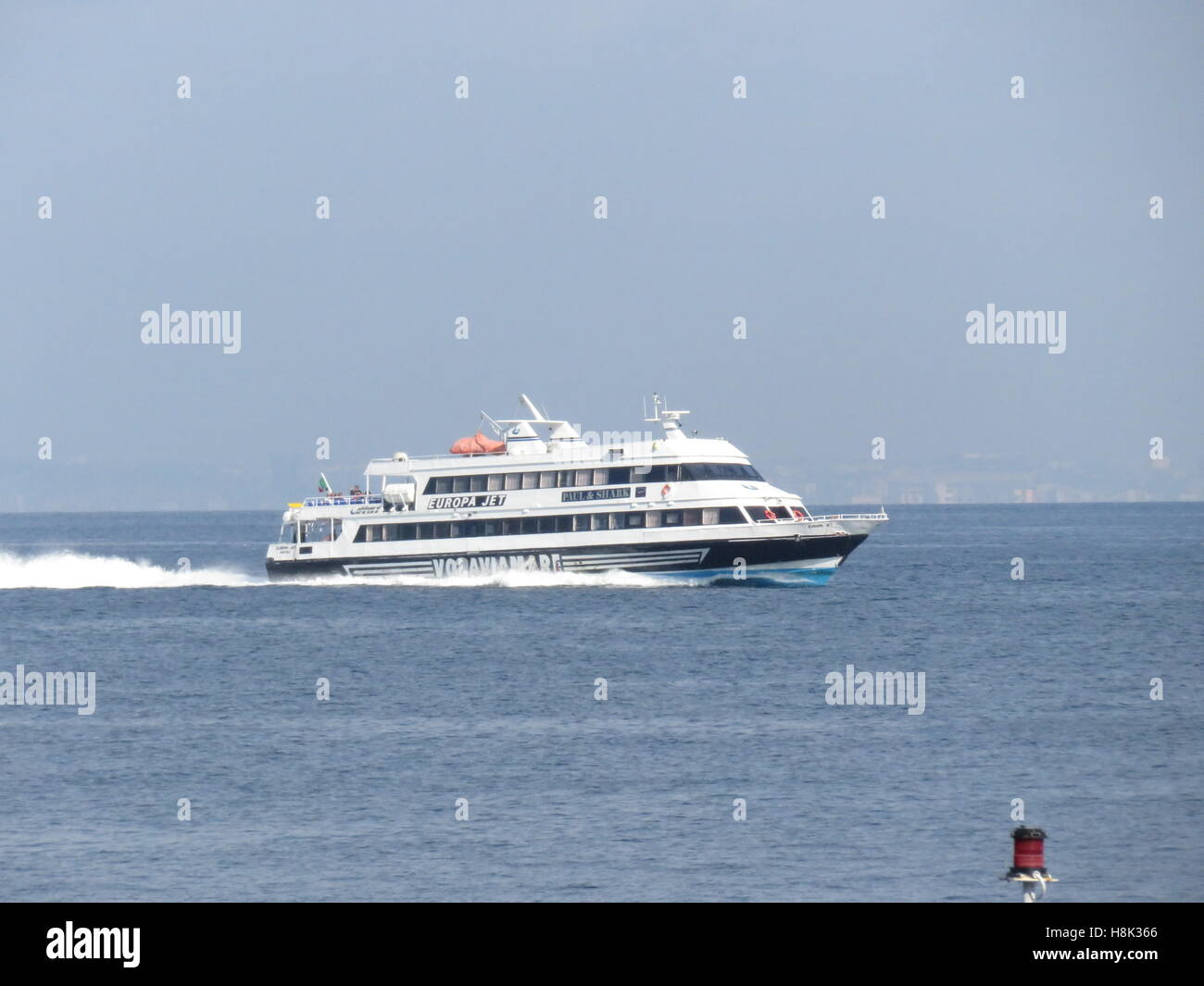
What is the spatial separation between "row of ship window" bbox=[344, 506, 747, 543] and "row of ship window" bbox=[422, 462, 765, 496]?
1162 millimetres

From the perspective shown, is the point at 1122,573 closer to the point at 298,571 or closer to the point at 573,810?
the point at 298,571

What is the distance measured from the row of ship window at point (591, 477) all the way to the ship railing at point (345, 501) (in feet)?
7.92

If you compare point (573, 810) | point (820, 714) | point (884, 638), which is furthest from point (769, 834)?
point (884, 638)

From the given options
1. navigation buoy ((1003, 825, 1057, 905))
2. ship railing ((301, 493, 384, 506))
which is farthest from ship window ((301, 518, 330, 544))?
navigation buoy ((1003, 825, 1057, 905))

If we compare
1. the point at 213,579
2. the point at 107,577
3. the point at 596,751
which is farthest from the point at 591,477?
the point at 107,577

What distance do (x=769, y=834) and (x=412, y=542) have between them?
1389 inches

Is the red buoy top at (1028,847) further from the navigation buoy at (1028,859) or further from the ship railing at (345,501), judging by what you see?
the ship railing at (345,501)

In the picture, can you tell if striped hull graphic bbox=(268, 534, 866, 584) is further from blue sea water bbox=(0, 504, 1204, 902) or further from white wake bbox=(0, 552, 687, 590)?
blue sea water bbox=(0, 504, 1204, 902)

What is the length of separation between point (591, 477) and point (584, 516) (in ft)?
4.89

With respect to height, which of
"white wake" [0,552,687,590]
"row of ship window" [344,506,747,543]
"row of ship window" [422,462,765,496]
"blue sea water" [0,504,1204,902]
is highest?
"row of ship window" [422,462,765,496]

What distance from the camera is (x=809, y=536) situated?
177ft

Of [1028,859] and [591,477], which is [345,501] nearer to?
[591,477]

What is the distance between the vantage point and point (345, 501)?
57500mm

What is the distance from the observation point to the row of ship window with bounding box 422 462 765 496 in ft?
175
